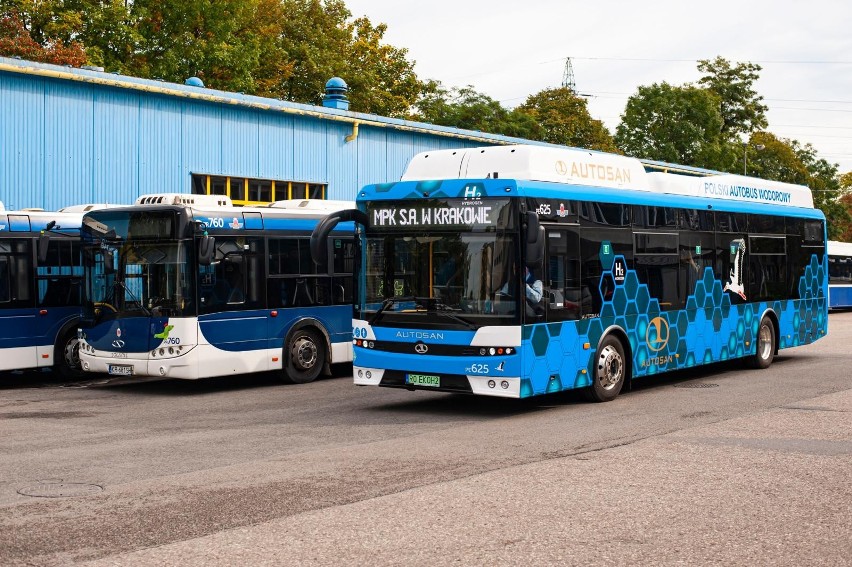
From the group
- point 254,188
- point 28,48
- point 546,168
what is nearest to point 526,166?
point 546,168

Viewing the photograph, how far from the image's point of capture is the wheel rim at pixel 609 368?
48.3 ft

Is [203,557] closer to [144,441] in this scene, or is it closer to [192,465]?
[192,465]

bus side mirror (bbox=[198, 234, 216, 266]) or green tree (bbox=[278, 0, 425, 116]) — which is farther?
green tree (bbox=[278, 0, 425, 116])

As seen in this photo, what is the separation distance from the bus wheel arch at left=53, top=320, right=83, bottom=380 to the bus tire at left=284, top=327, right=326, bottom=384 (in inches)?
142

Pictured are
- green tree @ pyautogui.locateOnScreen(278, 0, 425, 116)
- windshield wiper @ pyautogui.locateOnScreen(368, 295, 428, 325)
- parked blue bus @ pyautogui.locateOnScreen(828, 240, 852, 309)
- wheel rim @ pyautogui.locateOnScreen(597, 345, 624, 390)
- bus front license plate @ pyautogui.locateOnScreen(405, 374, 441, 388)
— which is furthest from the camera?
green tree @ pyautogui.locateOnScreen(278, 0, 425, 116)

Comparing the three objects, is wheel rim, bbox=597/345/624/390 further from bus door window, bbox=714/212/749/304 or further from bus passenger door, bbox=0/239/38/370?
bus passenger door, bbox=0/239/38/370

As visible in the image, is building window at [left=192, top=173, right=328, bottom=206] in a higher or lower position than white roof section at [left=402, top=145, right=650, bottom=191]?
higher

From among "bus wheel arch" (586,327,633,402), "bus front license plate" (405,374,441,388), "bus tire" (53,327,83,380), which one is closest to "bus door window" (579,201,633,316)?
"bus wheel arch" (586,327,633,402)

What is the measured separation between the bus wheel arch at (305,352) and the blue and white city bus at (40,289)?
11.4 ft

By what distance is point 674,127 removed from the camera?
7481 centimetres

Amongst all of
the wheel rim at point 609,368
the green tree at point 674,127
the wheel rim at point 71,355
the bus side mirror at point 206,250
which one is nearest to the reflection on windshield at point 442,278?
the wheel rim at point 609,368

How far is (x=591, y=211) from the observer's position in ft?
47.9

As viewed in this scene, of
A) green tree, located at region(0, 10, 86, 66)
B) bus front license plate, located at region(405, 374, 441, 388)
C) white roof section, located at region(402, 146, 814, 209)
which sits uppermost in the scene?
green tree, located at region(0, 10, 86, 66)

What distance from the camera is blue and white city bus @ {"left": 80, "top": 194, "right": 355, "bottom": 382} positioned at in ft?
53.7
